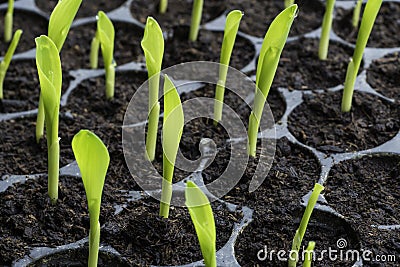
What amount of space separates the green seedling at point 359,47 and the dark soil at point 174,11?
45 centimetres

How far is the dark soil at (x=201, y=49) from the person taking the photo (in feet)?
5.14

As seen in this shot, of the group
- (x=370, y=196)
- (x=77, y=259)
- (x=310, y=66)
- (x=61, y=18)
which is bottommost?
(x=77, y=259)

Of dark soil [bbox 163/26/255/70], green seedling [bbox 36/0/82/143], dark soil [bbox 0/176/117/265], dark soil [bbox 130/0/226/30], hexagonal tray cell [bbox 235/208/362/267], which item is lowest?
dark soil [bbox 0/176/117/265]

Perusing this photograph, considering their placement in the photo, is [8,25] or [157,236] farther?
[8,25]

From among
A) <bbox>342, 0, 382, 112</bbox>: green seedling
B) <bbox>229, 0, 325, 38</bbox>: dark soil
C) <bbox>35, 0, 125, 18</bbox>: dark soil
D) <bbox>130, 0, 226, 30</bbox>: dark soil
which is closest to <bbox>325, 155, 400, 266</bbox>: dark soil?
<bbox>342, 0, 382, 112</bbox>: green seedling

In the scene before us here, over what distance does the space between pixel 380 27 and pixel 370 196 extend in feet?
1.94

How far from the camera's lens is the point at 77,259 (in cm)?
111

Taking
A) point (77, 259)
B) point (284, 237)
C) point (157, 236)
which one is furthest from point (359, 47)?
point (77, 259)

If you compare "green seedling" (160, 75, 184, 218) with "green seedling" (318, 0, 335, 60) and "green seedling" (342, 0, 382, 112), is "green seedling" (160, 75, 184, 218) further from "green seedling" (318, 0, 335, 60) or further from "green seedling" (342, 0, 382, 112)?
"green seedling" (318, 0, 335, 60)

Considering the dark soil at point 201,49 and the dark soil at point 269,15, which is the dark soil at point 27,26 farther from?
the dark soil at point 269,15

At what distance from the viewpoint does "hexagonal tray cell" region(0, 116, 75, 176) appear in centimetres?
127

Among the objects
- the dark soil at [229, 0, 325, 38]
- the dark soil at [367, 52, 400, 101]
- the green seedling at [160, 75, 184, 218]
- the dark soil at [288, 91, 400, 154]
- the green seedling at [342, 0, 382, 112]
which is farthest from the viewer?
the dark soil at [229, 0, 325, 38]

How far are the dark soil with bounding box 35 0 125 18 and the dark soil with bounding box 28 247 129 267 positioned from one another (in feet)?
2.51

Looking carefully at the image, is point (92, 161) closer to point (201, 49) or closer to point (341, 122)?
point (341, 122)
